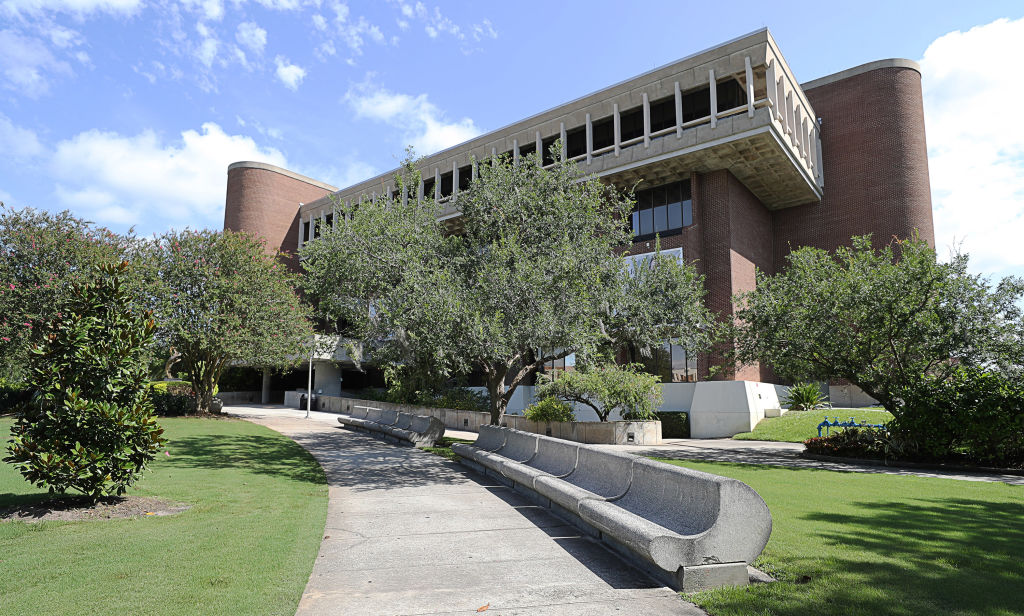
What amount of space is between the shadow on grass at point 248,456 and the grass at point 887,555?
7.83 meters

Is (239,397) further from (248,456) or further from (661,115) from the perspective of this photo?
(248,456)

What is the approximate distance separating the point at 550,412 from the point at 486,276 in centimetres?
1091

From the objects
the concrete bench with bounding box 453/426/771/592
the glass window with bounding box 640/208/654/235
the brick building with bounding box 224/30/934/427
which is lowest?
the concrete bench with bounding box 453/426/771/592

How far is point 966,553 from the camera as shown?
587cm

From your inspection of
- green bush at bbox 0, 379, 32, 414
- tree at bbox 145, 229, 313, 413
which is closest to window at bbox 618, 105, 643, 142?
tree at bbox 145, 229, 313, 413

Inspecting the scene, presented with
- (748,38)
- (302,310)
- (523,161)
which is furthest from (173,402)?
(748,38)

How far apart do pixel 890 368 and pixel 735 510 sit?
13.8 meters

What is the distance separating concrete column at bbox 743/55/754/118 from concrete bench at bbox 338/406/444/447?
1933 centimetres

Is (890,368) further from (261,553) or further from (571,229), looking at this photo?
(261,553)

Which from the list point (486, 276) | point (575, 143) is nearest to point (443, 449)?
point (486, 276)

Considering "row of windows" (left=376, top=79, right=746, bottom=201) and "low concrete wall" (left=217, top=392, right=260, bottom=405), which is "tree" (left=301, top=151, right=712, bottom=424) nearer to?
"row of windows" (left=376, top=79, right=746, bottom=201)

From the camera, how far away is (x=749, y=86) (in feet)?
88.0

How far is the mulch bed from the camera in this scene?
720 centimetres

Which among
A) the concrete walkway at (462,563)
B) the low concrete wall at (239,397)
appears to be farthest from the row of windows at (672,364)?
the low concrete wall at (239,397)
